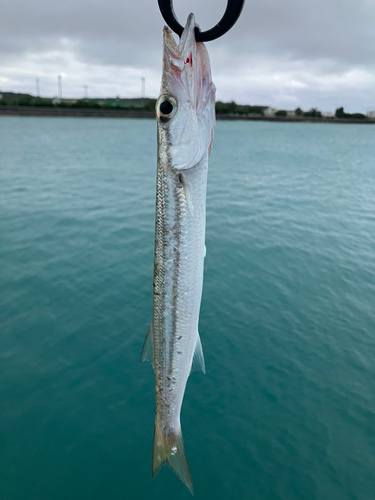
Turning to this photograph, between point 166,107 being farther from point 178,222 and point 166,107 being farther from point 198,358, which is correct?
point 198,358

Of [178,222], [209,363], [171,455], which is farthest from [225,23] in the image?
[209,363]

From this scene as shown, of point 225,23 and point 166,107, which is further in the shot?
point 166,107

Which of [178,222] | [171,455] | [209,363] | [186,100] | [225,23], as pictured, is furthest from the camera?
[209,363]

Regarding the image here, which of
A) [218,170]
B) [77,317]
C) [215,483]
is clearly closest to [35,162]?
[218,170]

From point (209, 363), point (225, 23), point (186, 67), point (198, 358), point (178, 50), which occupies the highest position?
point (225, 23)

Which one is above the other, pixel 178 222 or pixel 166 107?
pixel 166 107

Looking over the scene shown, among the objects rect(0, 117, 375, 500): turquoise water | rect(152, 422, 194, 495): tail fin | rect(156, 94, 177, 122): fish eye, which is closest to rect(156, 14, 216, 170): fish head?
rect(156, 94, 177, 122): fish eye

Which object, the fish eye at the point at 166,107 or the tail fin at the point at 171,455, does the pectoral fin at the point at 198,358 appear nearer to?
the tail fin at the point at 171,455

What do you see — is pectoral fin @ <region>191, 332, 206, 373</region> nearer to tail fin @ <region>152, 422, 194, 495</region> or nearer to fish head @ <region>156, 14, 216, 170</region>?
tail fin @ <region>152, 422, 194, 495</region>
